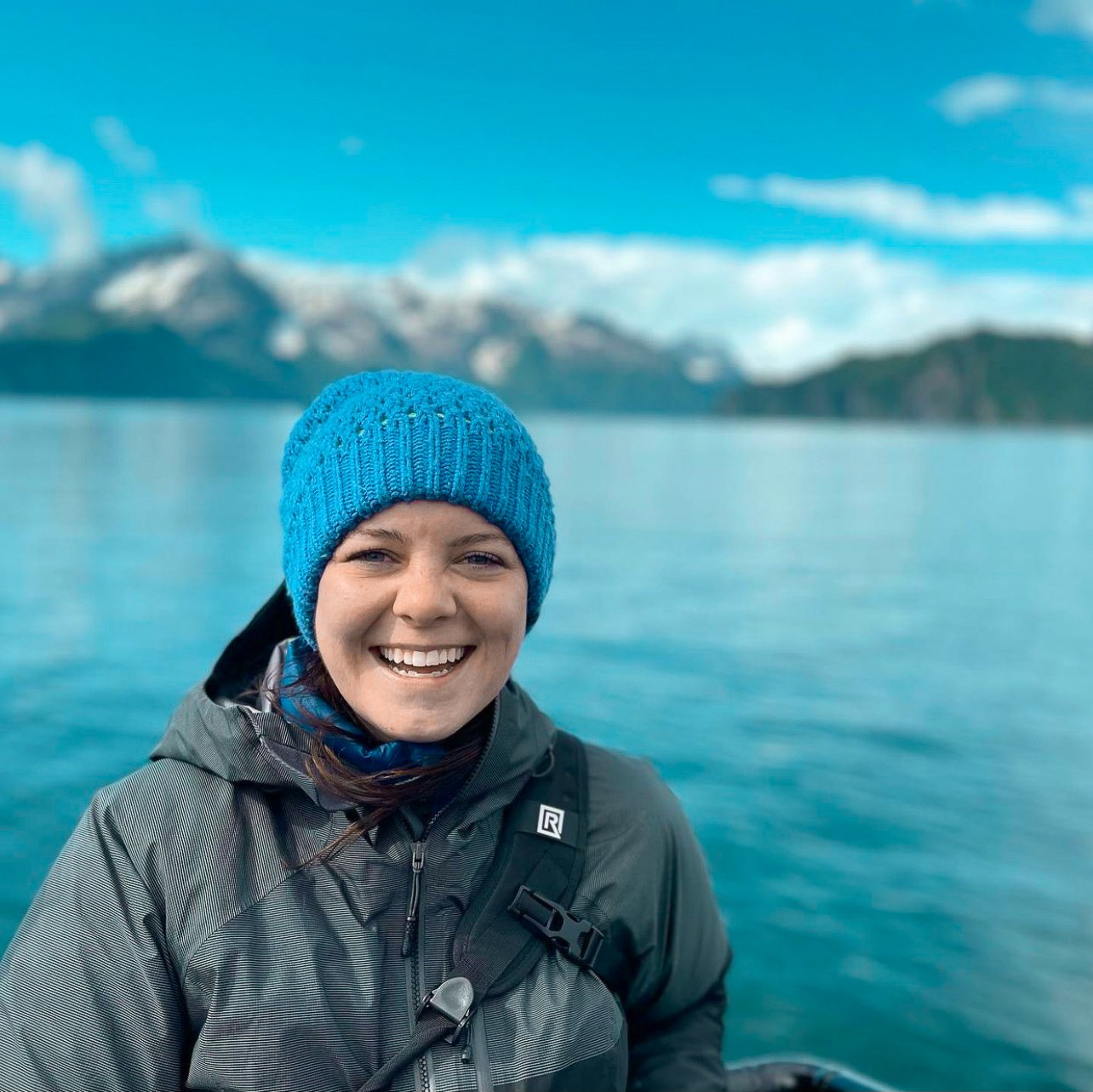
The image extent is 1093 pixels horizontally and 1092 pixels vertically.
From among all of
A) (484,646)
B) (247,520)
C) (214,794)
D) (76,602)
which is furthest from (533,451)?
(247,520)

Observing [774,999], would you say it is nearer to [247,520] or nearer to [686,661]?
[686,661]

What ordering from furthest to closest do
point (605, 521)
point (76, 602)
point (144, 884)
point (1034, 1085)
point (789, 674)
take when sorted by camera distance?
point (605, 521) → point (76, 602) → point (789, 674) → point (1034, 1085) → point (144, 884)

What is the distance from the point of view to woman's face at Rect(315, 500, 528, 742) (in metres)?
2.65

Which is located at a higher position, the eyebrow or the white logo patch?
the eyebrow

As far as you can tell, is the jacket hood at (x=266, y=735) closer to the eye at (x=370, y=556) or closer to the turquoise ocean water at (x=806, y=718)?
the eye at (x=370, y=556)

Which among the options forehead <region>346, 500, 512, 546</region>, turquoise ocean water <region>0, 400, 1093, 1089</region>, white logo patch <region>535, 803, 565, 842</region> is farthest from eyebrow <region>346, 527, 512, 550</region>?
turquoise ocean water <region>0, 400, 1093, 1089</region>

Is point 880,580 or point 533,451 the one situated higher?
point 533,451

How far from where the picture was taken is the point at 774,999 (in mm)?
9125

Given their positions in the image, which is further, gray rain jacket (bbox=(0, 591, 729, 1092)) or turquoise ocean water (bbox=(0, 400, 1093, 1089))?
turquoise ocean water (bbox=(0, 400, 1093, 1089))

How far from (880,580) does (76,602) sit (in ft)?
69.8

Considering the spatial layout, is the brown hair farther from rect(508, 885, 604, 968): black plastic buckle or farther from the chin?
rect(508, 885, 604, 968): black plastic buckle

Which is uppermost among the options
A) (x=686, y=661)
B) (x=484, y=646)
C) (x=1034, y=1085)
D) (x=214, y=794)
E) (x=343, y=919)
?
(x=484, y=646)

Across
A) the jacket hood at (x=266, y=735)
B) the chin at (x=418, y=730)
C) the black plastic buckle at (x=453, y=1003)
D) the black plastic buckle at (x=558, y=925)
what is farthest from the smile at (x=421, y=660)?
the black plastic buckle at (x=453, y=1003)

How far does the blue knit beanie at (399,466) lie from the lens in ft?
8.65
